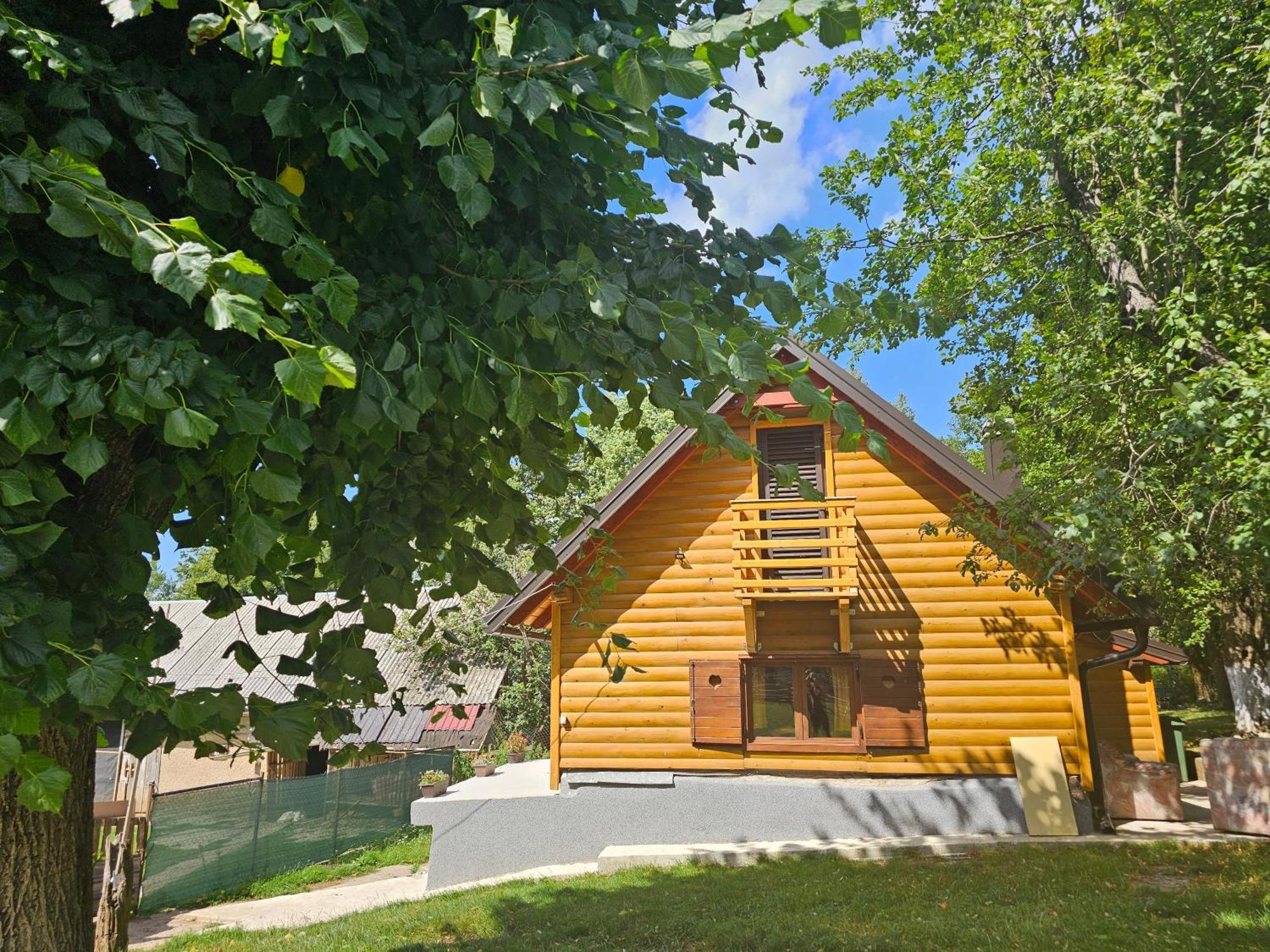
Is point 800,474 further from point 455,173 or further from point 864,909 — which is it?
point 455,173

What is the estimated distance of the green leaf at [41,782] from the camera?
7.22 feet

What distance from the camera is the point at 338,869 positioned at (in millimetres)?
16359

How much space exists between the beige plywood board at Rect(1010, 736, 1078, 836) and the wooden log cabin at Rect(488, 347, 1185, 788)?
26cm

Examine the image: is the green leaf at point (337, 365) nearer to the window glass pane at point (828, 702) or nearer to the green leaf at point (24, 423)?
the green leaf at point (24, 423)

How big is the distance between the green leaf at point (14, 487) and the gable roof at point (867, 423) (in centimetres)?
861

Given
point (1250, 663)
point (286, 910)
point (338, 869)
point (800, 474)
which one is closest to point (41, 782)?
point (800, 474)

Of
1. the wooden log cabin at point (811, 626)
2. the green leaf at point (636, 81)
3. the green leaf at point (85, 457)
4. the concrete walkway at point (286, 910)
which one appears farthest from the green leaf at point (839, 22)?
the concrete walkway at point (286, 910)

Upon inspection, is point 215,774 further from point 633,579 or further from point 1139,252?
point 1139,252

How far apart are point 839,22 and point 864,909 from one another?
8.38 m

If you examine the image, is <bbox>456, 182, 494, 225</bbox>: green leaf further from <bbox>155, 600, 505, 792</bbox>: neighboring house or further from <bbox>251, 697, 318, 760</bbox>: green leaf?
<bbox>155, 600, 505, 792</bbox>: neighboring house

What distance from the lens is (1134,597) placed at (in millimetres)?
10953

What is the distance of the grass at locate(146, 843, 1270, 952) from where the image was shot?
277 inches

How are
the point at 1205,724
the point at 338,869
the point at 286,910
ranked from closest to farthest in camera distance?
the point at 286,910 < the point at 338,869 < the point at 1205,724

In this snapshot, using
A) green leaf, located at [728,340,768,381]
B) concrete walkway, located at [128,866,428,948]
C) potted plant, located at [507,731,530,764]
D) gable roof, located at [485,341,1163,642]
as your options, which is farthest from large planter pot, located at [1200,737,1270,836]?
potted plant, located at [507,731,530,764]
